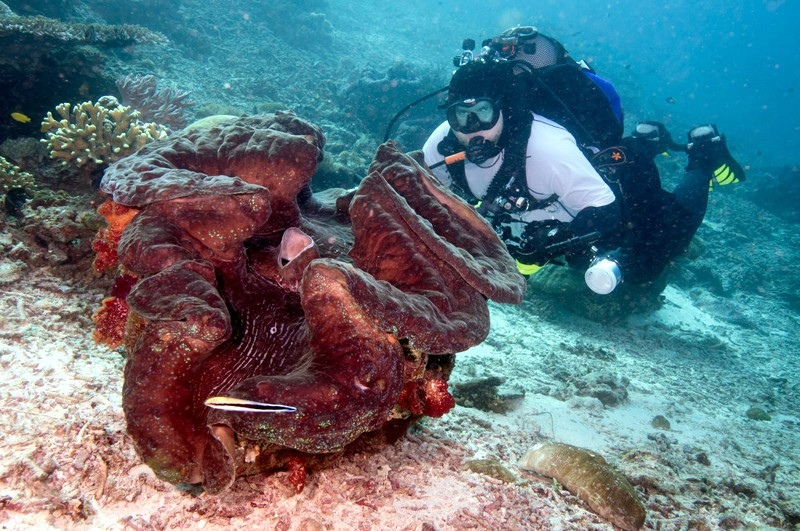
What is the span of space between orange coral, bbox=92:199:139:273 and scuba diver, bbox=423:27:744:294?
3671mm

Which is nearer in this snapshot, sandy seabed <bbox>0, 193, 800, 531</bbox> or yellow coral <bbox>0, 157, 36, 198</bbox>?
sandy seabed <bbox>0, 193, 800, 531</bbox>

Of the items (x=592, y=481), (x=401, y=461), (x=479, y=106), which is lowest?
(x=401, y=461)

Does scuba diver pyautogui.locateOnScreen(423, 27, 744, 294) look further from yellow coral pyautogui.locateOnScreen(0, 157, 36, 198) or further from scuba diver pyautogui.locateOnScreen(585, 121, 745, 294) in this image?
yellow coral pyautogui.locateOnScreen(0, 157, 36, 198)

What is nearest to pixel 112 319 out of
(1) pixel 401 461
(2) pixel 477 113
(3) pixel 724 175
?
(1) pixel 401 461

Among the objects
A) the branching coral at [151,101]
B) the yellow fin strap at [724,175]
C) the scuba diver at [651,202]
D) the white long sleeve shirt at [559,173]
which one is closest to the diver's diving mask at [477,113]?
the white long sleeve shirt at [559,173]

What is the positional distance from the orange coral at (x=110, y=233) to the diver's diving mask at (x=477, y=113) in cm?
370

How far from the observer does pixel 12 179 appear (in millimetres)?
3301

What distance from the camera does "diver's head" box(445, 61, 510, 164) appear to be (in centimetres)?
478

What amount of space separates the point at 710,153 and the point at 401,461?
856cm

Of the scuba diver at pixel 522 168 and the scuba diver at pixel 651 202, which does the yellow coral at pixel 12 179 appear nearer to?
the scuba diver at pixel 522 168

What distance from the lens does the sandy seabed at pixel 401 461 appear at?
1585 millimetres

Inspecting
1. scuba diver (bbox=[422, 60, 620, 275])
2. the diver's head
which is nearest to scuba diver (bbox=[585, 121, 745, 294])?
scuba diver (bbox=[422, 60, 620, 275])

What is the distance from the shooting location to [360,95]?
14.9m

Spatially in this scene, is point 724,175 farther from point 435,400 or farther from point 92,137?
point 92,137
